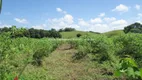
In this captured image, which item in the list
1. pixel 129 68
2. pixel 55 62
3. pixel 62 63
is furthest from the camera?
pixel 55 62

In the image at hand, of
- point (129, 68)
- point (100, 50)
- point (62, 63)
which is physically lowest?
point (62, 63)

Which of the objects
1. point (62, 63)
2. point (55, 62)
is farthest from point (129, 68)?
point (55, 62)

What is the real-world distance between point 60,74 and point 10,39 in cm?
487

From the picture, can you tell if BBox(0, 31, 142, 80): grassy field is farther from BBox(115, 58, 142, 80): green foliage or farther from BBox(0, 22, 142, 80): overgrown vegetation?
BBox(115, 58, 142, 80): green foliage

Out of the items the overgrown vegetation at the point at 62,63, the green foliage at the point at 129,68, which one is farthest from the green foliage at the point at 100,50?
the green foliage at the point at 129,68

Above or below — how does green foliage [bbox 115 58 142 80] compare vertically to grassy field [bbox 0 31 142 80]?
above

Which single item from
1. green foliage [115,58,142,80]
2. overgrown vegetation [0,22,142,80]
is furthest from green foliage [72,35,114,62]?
green foliage [115,58,142,80]

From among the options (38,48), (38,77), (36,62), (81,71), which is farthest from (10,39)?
(38,48)

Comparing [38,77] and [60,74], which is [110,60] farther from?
[38,77]

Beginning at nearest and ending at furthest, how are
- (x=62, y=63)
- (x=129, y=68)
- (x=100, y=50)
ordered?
1. (x=129, y=68)
2. (x=62, y=63)
3. (x=100, y=50)

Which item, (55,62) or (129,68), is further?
(55,62)

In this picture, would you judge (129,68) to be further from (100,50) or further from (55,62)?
(100,50)

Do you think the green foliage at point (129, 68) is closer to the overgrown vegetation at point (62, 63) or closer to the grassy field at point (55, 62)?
the overgrown vegetation at point (62, 63)

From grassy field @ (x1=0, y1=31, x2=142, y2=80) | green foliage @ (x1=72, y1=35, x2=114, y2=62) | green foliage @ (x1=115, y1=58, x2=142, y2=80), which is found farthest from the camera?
green foliage @ (x1=72, y1=35, x2=114, y2=62)
